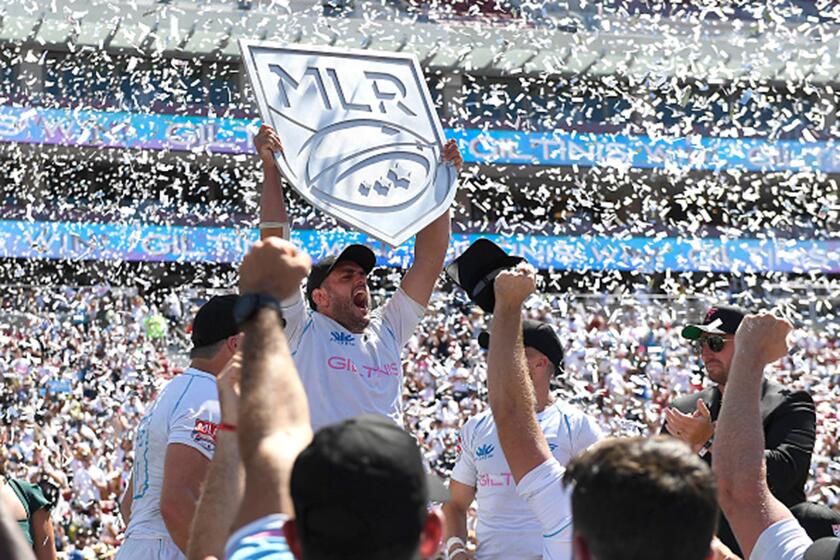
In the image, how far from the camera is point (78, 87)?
27891 millimetres

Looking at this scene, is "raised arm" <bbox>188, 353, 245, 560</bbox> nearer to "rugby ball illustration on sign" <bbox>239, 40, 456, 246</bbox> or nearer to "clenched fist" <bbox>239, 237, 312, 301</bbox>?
"clenched fist" <bbox>239, 237, 312, 301</bbox>

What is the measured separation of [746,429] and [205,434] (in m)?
1.42

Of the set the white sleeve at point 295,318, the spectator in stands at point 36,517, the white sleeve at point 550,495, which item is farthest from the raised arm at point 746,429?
the spectator in stands at point 36,517

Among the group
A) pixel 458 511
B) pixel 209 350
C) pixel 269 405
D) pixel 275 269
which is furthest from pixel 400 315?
pixel 269 405

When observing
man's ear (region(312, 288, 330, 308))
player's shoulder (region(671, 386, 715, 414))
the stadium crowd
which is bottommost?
the stadium crowd

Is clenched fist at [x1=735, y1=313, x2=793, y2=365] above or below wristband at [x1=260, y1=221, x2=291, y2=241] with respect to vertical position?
above

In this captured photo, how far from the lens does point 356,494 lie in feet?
4.73

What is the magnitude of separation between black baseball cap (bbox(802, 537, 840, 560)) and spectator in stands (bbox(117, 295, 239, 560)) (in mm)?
1472

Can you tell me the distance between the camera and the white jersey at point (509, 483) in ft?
12.8

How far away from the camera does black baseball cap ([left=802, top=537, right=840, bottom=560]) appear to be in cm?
225

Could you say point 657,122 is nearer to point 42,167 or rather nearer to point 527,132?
point 527,132

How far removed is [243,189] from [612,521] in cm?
2827

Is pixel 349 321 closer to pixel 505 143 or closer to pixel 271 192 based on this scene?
pixel 271 192

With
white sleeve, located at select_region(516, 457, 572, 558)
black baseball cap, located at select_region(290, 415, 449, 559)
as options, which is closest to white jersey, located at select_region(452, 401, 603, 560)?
white sleeve, located at select_region(516, 457, 572, 558)
